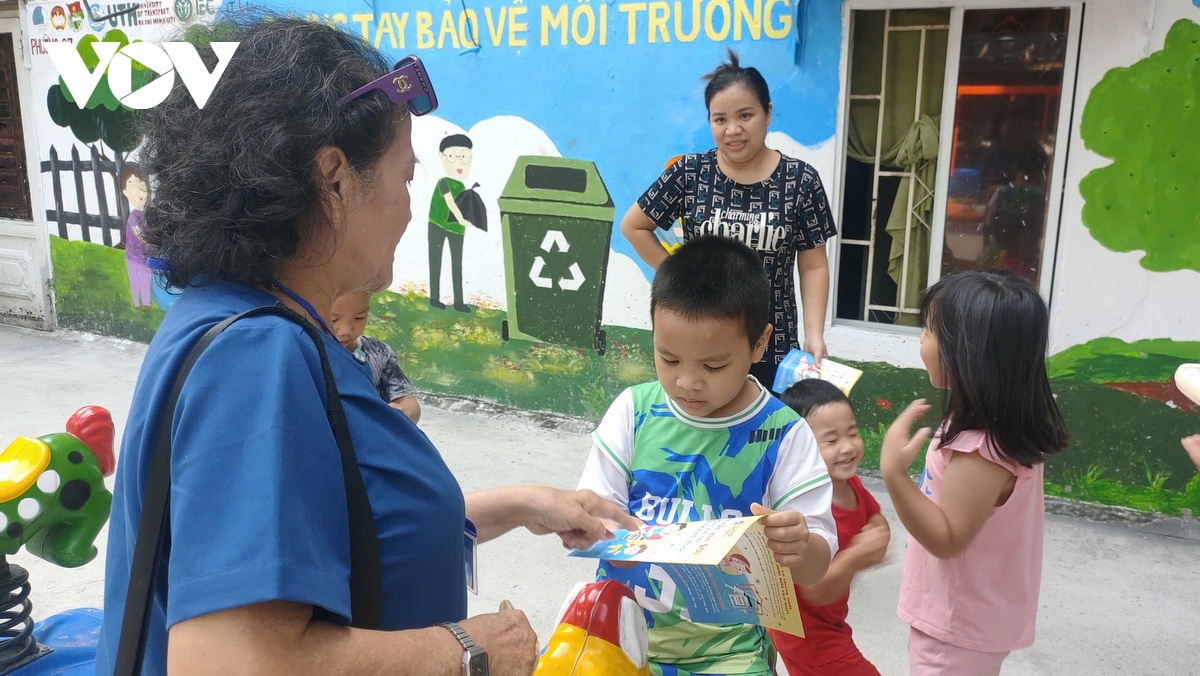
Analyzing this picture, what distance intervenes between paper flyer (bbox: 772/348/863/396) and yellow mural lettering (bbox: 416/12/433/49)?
3.61 metres

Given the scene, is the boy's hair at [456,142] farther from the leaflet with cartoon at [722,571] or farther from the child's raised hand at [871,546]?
the leaflet with cartoon at [722,571]

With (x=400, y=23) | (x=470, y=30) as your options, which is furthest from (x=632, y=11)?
(x=400, y=23)

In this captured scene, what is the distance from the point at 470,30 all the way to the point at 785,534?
4523 millimetres

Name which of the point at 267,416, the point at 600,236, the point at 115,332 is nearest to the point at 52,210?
the point at 115,332

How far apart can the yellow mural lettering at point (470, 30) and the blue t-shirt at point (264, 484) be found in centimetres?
454

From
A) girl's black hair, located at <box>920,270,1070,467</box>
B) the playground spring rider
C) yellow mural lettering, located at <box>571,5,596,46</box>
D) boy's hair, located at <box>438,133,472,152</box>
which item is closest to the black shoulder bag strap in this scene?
the playground spring rider

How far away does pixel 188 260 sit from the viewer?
1.07m

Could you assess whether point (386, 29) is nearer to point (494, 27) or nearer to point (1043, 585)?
point (494, 27)

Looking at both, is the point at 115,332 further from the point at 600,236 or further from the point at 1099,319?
the point at 1099,319

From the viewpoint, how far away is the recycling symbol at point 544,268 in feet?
16.9

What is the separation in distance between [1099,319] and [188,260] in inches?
154

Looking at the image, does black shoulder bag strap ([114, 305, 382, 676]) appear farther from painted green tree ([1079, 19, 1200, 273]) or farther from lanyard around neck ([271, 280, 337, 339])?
painted green tree ([1079, 19, 1200, 273])

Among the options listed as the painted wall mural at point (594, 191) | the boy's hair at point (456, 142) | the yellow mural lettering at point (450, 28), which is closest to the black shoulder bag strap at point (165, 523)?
the painted wall mural at point (594, 191)

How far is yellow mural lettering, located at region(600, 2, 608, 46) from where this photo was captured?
15.9ft
